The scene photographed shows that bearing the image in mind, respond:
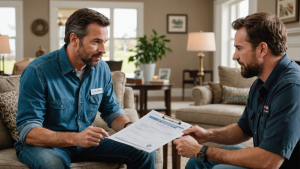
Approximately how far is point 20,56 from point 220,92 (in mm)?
5588

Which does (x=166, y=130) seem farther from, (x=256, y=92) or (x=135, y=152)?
(x=256, y=92)

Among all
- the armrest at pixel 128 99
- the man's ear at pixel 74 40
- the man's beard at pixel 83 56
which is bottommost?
the armrest at pixel 128 99

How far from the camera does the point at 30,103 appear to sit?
1435 mm

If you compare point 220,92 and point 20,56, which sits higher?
point 20,56

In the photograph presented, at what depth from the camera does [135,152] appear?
1.59 meters

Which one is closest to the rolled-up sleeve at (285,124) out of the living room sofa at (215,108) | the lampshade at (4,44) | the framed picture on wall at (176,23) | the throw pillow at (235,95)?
the living room sofa at (215,108)

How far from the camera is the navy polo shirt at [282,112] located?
1.12m

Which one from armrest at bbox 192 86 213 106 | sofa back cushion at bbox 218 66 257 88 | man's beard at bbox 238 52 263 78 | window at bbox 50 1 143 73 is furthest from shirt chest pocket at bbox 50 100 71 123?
window at bbox 50 1 143 73

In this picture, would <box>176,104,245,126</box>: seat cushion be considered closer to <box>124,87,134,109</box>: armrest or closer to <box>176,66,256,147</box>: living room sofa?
<box>176,66,256,147</box>: living room sofa

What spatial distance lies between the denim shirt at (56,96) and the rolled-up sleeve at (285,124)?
96cm

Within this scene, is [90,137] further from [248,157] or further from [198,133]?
[248,157]

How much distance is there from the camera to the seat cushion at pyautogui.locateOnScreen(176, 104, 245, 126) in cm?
295

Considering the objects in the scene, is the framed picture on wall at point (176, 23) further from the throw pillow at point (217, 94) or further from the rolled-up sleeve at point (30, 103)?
the rolled-up sleeve at point (30, 103)

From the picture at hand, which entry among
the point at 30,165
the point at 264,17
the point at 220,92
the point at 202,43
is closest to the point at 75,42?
the point at 30,165
